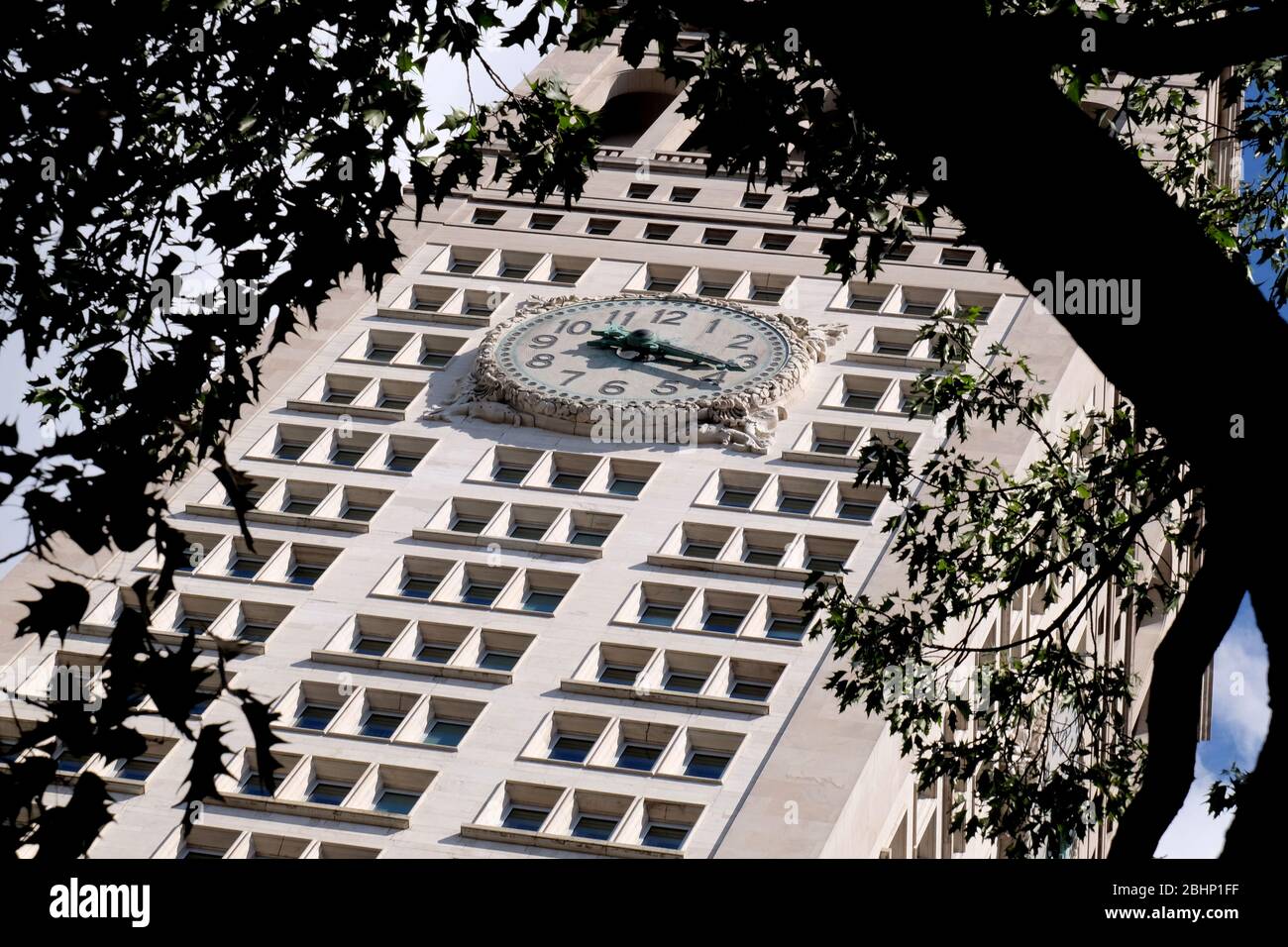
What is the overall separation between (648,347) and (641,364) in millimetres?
592

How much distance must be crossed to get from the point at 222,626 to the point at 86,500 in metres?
46.0

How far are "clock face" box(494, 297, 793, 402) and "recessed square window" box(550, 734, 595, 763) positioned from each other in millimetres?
16170

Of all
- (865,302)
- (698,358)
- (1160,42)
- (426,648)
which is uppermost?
(1160,42)

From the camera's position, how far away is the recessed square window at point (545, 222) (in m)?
76.4

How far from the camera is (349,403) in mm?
66438

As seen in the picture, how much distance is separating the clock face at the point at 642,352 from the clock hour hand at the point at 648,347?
0.10 ft

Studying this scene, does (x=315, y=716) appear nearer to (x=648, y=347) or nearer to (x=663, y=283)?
(x=648, y=347)

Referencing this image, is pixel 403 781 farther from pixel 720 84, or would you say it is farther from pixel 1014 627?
pixel 720 84

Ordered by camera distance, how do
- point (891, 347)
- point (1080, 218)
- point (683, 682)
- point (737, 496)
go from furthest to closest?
point (891, 347)
point (737, 496)
point (683, 682)
point (1080, 218)

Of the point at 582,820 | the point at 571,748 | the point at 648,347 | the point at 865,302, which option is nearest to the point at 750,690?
the point at 571,748

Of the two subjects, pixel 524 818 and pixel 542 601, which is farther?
pixel 542 601

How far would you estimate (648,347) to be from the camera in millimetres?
64562

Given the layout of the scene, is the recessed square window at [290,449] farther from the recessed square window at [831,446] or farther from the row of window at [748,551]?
the recessed square window at [831,446]

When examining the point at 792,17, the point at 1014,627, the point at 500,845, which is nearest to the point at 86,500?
the point at 792,17
